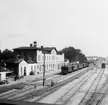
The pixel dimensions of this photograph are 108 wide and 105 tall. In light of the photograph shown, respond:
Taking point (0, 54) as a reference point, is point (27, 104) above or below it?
below

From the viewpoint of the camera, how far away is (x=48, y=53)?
219 ft

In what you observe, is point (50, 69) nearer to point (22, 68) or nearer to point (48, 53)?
point (48, 53)

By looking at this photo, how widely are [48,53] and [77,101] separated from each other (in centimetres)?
4641

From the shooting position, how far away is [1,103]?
5.46 metres

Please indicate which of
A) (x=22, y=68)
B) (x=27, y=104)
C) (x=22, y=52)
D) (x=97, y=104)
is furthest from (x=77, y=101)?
(x=22, y=52)

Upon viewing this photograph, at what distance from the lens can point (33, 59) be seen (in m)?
57.6

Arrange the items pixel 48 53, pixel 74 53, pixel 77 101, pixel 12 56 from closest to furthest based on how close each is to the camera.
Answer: pixel 77 101, pixel 12 56, pixel 48 53, pixel 74 53

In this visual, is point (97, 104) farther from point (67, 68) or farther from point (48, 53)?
point (48, 53)

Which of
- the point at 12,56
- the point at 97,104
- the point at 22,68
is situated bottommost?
the point at 97,104

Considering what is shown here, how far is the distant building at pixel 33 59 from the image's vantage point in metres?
48.4

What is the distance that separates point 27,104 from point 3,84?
30.4 m

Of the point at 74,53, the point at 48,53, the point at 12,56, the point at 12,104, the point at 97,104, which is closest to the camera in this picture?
the point at 12,104

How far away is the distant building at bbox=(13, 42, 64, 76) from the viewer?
48438mm

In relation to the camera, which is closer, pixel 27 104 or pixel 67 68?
pixel 27 104
